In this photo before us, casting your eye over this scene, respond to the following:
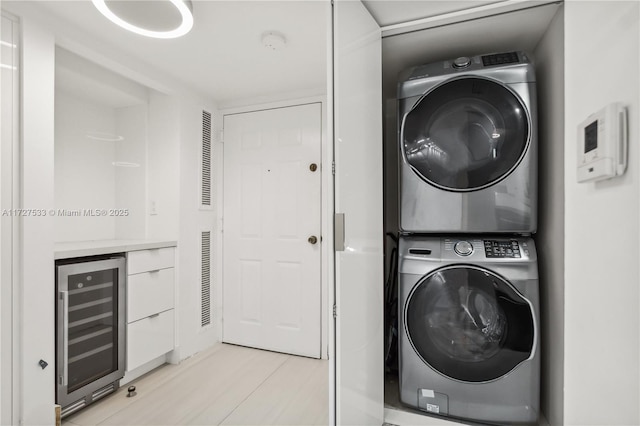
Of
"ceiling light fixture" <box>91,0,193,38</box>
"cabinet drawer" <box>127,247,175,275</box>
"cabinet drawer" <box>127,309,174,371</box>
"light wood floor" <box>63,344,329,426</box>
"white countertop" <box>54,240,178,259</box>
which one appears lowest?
"light wood floor" <box>63,344,329,426</box>

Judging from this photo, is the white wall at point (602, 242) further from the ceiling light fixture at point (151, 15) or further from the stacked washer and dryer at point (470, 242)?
the ceiling light fixture at point (151, 15)

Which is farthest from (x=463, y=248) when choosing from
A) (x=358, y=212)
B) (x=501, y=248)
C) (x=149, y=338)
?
(x=149, y=338)

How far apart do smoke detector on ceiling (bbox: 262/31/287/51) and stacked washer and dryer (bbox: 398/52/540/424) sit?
847 millimetres

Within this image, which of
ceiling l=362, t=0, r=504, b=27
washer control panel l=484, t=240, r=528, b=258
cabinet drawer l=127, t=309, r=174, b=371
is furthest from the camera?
→ cabinet drawer l=127, t=309, r=174, b=371

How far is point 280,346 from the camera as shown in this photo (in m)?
2.88

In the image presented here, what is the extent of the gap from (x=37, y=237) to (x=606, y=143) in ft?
7.79

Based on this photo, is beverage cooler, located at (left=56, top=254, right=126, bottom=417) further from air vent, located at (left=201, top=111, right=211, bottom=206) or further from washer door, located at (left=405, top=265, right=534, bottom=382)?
washer door, located at (left=405, top=265, right=534, bottom=382)

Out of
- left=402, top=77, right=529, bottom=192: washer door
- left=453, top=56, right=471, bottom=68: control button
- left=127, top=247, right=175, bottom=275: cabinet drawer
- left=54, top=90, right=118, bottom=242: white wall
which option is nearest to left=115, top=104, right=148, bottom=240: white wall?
left=54, top=90, right=118, bottom=242: white wall

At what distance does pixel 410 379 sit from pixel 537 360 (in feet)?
1.95

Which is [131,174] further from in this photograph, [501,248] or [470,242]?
[501,248]

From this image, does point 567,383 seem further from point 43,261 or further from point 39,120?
point 39,120

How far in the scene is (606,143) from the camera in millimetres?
673

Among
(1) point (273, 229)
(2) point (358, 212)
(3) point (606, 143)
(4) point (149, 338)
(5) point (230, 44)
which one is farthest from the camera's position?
(1) point (273, 229)

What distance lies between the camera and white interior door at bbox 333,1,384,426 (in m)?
1.21
